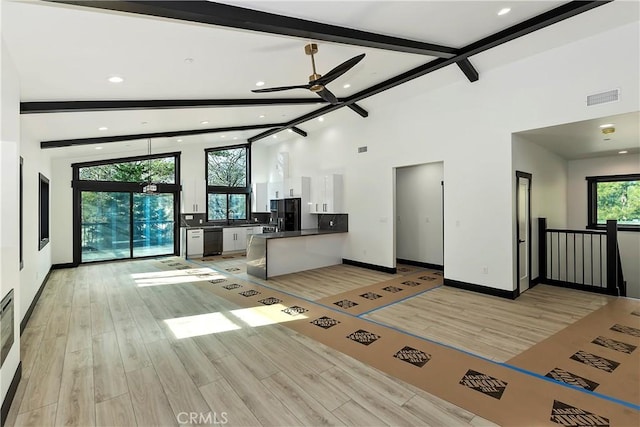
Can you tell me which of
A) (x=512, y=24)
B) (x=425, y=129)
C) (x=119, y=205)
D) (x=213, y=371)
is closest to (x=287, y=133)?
(x=425, y=129)

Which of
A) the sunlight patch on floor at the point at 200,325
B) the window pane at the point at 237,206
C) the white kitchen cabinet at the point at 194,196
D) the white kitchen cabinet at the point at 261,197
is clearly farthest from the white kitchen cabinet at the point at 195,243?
the sunlight patch on floor at the point at 200,325

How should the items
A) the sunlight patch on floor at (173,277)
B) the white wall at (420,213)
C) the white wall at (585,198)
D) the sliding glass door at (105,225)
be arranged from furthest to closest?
the sliding glass door at (105,225), the white wall at (420,213), the white wall at (585,198), the sunlight patch on floor at (173,277)

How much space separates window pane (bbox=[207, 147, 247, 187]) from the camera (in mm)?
10234

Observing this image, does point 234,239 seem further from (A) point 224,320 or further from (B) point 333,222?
(A) point 224,320

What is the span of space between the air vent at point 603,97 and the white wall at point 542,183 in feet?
3.38

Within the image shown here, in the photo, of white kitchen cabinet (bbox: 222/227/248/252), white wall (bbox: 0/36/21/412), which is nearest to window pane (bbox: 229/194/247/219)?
white kitchen cabinet (bbox: 222/227/248/252)

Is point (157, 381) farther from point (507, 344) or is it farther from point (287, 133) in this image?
point (287, 133)

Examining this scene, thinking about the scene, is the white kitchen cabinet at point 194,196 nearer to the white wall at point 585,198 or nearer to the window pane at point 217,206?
the window pane at point 217,206

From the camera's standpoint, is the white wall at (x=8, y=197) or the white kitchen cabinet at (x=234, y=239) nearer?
the white wall at (x=8, y=197)

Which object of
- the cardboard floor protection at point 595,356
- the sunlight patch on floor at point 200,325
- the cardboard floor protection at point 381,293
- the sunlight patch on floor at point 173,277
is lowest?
the cardboard floor protection at point 595,356

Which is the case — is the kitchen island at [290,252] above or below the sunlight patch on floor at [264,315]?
above

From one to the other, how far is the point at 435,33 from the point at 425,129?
2235 mm

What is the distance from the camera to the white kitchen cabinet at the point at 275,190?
30.1 feet

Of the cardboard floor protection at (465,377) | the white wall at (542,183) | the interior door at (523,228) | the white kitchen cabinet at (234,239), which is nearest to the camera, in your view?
the cardboard floor protection at (465,377)
